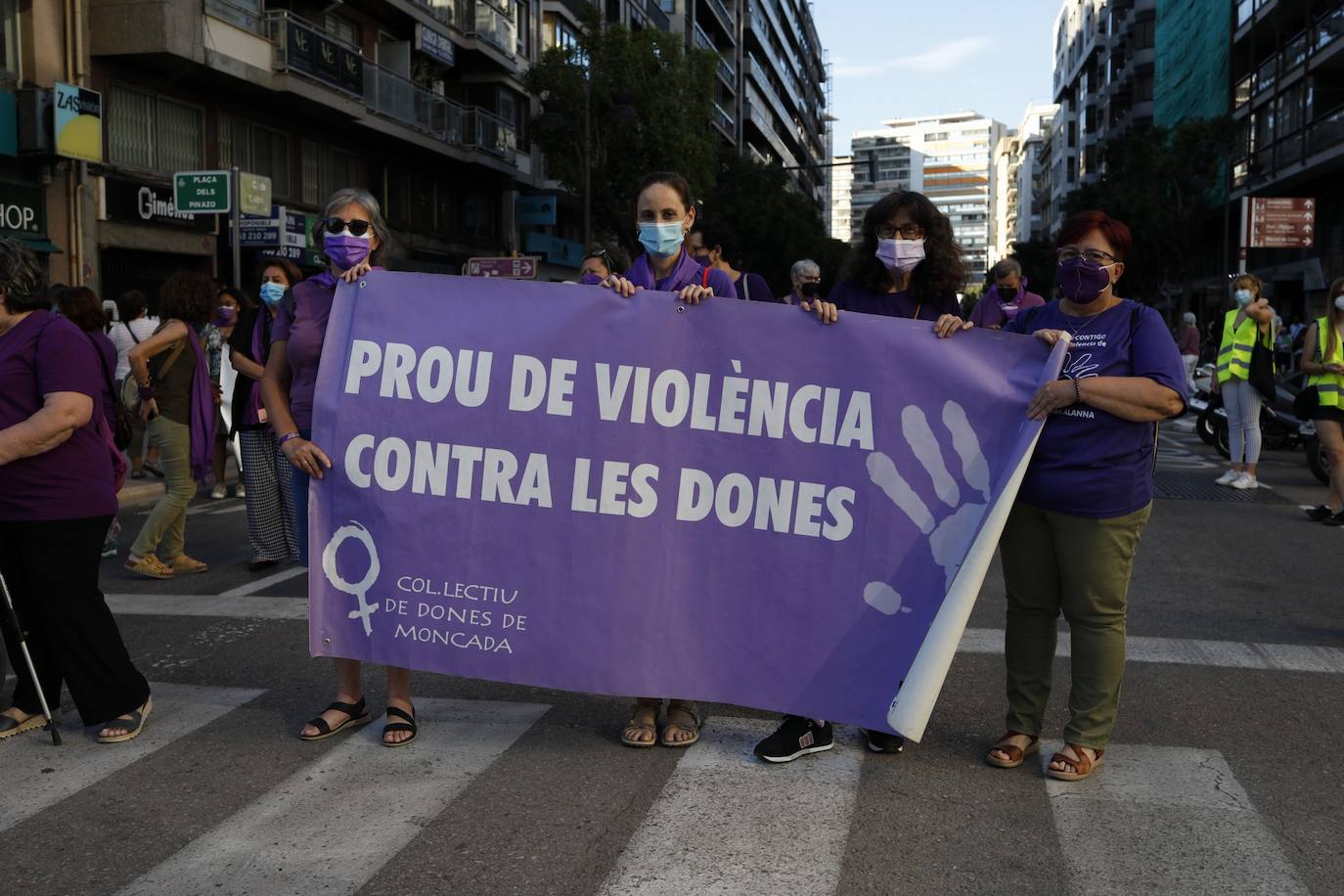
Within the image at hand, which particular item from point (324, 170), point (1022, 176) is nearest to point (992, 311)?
point (324, 170)

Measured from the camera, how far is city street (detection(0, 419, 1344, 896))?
130 inches

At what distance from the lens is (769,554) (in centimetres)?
421

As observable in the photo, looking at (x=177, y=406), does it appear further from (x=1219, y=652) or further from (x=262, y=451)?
(x=1219, y=652)

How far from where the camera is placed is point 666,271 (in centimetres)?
445

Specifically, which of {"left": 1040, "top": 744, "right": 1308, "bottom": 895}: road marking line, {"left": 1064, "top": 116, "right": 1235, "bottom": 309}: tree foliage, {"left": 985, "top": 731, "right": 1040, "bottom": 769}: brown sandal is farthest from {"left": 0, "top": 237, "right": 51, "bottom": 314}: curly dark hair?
{"left": 1064, "top": 116, "right": 1235, "bottom": 309}: tree foliage

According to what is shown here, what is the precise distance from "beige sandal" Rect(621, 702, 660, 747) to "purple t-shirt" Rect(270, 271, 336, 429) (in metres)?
1.52

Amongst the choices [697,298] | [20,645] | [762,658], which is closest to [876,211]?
[697,298]

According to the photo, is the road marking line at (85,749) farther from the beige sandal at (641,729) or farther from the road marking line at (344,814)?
the beige sandal at (641,729)

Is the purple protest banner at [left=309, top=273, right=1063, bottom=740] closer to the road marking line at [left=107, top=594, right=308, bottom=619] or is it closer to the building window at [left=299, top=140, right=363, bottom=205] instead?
the road marking line at [left=107, top=594, right=308, bottom=619]

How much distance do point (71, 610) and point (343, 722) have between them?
100 cm

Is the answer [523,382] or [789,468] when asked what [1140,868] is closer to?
[789,468]

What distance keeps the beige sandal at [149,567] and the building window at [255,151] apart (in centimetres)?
1627

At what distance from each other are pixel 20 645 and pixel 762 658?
2.56 m

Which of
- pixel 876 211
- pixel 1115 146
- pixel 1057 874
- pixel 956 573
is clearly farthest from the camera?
pixel 1115 146
